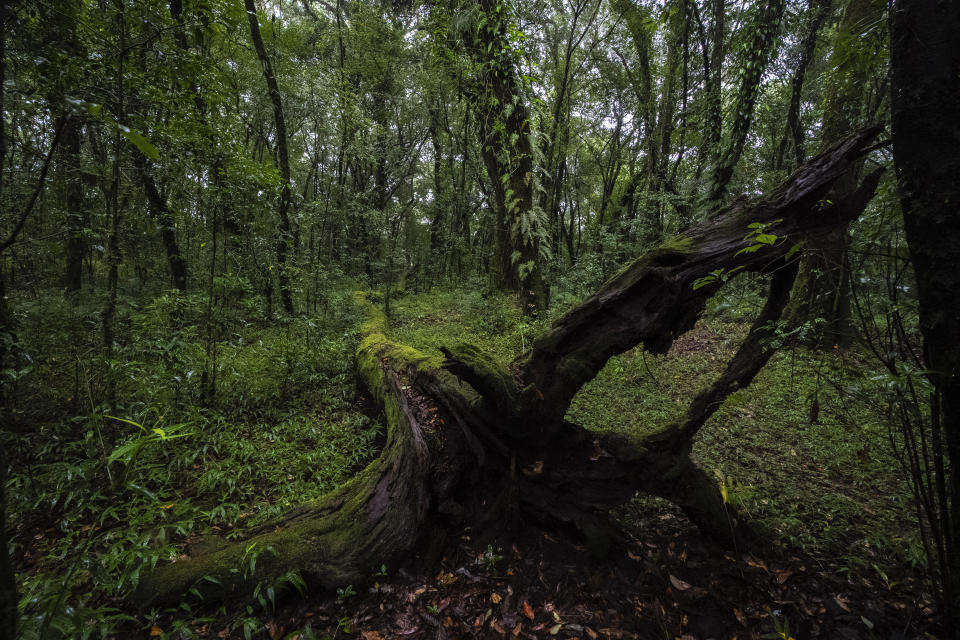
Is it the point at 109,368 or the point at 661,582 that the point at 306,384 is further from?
the point at 661,582

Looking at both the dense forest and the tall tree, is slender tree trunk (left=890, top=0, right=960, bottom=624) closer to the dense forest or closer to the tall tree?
the dense forest

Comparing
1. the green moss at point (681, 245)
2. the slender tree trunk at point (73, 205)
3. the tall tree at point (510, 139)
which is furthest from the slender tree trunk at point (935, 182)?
the slender tree trunk at point (73, 205)

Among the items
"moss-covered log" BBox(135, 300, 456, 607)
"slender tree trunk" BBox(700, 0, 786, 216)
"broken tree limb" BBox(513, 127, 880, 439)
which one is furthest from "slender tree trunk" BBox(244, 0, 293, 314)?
"slender tree trunk" BBox(700, 0, 786, 216)

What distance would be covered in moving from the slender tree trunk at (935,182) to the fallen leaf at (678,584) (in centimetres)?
127

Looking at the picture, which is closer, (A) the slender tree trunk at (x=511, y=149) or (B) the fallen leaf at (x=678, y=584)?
(B) the fallen leaf at (x=678, y=584)

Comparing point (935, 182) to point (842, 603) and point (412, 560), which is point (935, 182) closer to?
point (842, 603)

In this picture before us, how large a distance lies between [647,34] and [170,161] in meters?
13.2

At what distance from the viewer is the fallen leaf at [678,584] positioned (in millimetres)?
2659

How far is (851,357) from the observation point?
19.5ft

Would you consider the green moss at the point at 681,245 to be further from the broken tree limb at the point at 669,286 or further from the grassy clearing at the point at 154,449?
the grassy clearing at the point at 154,449

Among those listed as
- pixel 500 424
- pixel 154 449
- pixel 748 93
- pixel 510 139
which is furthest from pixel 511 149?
pixel 154 449

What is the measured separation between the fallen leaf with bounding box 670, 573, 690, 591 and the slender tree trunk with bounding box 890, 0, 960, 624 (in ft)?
4.16

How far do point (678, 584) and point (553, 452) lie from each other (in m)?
1.24

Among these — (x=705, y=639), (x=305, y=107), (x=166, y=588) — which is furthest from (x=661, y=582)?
(x=305, y=107)
